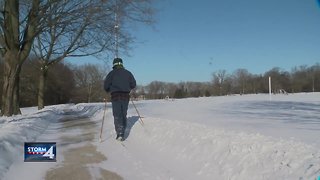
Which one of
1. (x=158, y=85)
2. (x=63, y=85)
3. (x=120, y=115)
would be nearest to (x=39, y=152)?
(x=120, y=115)

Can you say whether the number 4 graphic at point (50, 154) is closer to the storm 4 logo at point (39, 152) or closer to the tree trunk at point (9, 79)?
the storm 4 logo at point (39, 152)

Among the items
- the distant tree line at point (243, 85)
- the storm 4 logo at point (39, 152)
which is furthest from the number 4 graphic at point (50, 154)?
Answer: the distant tree line at point (243, 85)

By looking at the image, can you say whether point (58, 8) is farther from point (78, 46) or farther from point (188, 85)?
point (188, 85)

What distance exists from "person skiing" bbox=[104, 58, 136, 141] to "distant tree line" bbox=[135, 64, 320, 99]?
114 meters

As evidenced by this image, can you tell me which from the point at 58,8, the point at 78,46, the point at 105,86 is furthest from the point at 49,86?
the point at 105,86

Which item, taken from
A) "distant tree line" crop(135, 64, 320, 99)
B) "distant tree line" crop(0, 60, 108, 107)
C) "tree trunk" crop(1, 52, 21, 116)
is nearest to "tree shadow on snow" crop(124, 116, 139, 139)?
"tree trunk" crop(1, 52, 21, 116)

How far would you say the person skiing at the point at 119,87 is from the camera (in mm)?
11828

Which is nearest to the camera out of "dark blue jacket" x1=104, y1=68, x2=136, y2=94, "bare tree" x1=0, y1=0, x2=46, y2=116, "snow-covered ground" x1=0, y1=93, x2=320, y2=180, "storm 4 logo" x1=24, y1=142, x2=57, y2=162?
"snow-covered ground" x1=0, y1=93, x2=320, y2=180

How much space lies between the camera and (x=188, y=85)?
Result: 536 feet

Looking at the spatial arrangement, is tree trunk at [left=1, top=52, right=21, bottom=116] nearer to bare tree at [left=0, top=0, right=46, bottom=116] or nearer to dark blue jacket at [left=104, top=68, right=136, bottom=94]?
bare tree at [left=0, top=0, right=46, bottom=116]

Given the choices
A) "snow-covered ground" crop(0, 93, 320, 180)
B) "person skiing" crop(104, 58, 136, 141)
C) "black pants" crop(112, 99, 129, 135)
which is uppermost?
"person skiing" crop(104, 58, 136, 141)

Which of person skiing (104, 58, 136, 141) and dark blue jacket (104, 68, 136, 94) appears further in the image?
dark blue jacket (104, 68, 136, 94)

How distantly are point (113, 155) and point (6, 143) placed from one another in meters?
2.35

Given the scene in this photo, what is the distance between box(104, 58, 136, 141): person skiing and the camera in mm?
11828
